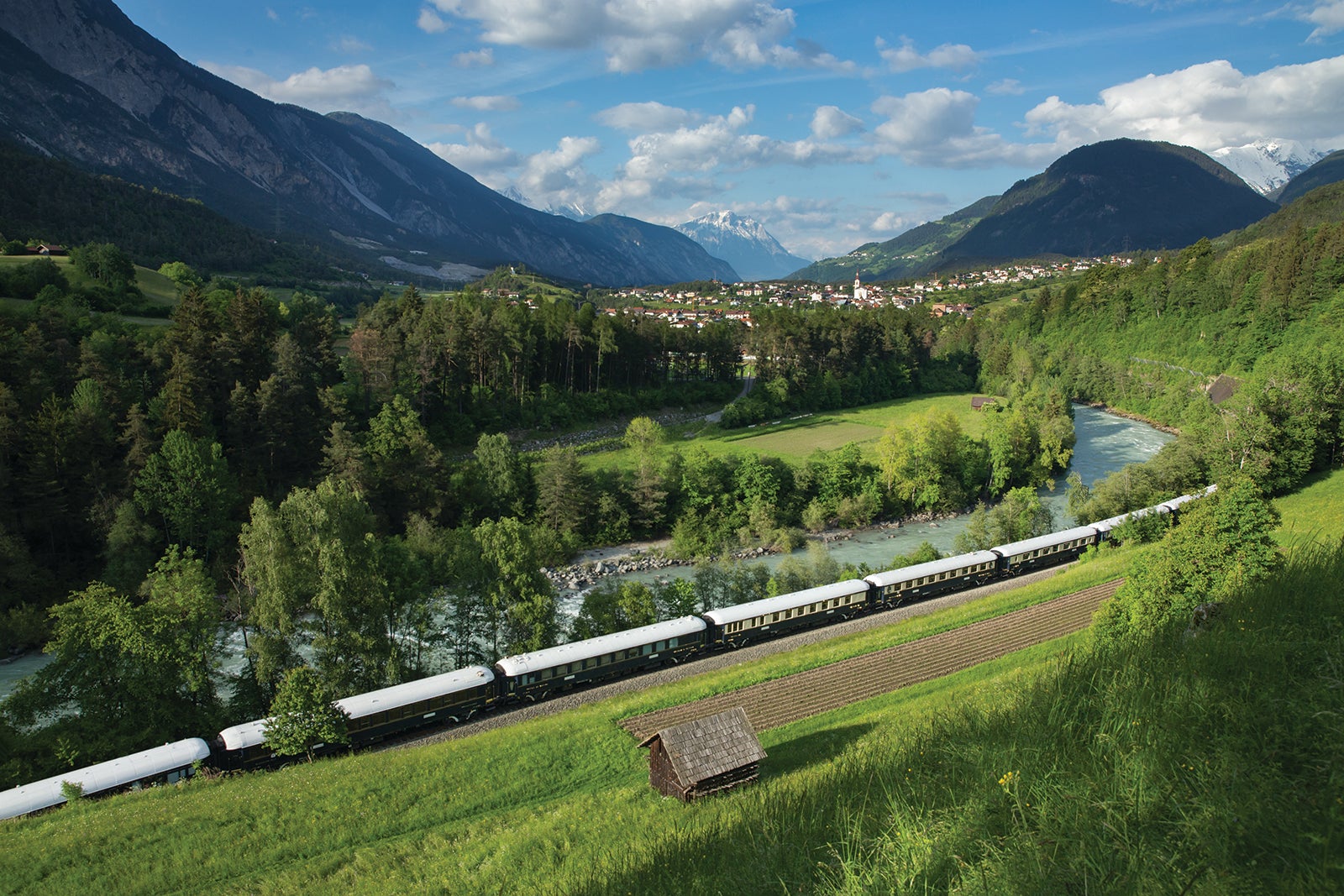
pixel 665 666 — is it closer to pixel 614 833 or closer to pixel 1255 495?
pixel 614 833

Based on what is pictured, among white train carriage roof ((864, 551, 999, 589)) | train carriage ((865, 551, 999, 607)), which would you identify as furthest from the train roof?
train carriage ((865, 551, 999, 607))

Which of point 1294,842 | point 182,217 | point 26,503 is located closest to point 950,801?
point 1294,842

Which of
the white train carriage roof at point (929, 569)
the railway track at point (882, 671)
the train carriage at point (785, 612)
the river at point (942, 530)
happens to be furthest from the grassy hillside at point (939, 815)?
the white train carriage roof at point (929, 569)

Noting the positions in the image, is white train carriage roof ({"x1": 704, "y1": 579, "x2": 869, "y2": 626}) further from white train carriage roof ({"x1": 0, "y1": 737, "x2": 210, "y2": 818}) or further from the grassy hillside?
white train carriage roof ({"x1": 0, "y1": 737, "x2": 210, "y2": 818})

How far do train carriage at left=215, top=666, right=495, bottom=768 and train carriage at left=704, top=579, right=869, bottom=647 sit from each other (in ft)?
30.8

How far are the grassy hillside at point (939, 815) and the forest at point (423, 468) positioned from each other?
590 cm

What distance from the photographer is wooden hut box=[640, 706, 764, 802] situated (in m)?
14.7

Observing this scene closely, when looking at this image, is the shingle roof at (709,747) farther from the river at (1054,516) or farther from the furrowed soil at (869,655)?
the river at (1054,516)

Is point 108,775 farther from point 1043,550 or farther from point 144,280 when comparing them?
point 144,280

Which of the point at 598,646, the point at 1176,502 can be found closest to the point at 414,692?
the point at 598,646

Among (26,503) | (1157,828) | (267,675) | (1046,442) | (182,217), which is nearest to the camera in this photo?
(1157,828)

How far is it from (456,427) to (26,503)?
99.2 ft

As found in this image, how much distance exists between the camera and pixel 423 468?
4503 cm

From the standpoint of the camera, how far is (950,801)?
21.4 ft
